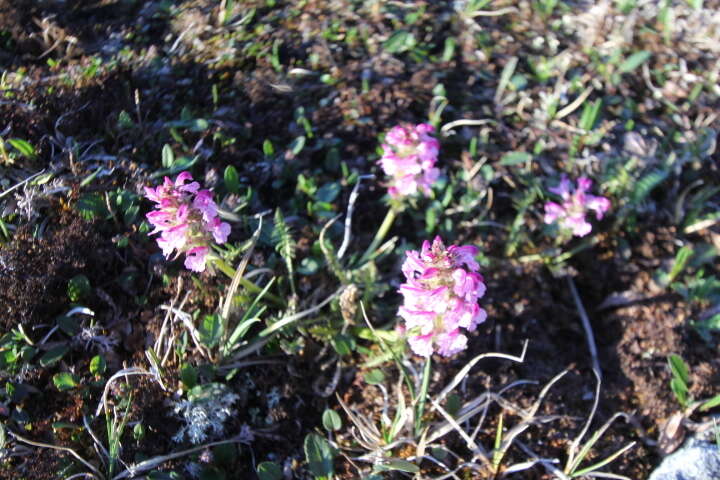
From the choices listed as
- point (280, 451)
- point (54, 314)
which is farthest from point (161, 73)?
point (280, 451)

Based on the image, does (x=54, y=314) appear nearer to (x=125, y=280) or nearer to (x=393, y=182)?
(x=125, y=280)

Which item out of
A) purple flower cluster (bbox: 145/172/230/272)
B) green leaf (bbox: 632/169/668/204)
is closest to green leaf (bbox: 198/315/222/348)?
purple flower cluster (bbox: 145/172/230/272)

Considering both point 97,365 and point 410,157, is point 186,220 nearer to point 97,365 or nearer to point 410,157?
point 97,365

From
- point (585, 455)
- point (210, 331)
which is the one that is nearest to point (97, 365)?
point (210, 331)

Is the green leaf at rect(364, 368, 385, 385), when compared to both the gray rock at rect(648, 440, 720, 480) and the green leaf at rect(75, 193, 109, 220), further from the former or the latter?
the green leaf at rect(75, 193, 109, 220)

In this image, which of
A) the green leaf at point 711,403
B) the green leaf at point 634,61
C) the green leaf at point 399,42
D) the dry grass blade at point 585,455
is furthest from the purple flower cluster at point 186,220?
the green leaf at point 634,61

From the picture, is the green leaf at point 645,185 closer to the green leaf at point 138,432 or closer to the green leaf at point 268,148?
the green leaf at point 268,148
